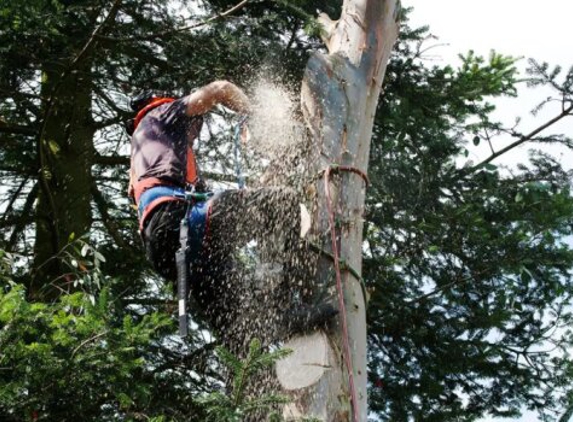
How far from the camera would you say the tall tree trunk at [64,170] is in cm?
759

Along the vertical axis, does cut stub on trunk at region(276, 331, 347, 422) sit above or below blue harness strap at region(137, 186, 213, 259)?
below

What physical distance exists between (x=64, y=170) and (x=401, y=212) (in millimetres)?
3105

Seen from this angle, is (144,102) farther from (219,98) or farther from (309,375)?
(309,375)

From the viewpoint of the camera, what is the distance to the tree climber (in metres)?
4.91

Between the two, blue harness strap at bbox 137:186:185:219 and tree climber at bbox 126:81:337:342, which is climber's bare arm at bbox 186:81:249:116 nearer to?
tree climber at bbox 126:81:337:342

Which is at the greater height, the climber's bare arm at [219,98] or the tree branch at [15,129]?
the tree branch at [15,129]

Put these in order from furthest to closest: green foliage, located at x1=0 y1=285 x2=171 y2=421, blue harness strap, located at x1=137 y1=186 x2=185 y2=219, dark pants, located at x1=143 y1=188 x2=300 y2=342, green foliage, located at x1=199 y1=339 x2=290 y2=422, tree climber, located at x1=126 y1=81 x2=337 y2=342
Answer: blue harness strap, located at x1=137 y1=186 x2=185 y2=219, tree climber, located at x1=126 y1=81 x2=337 y2=342, dark pants, located at x1=143 y1=188 x2=300 y2=342, green foliage, located at x1=0 y1=285 x2=171 y2=421, green foliage, located at x1=199 y1=339 x2=290 y2=422

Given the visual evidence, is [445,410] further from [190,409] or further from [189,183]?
[189,183]

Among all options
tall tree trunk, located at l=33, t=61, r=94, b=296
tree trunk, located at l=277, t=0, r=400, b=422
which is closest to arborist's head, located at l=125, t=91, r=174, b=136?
tree trunk, located at l=277, t=0, r=400, b=422

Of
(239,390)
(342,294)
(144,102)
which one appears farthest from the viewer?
(144,102)

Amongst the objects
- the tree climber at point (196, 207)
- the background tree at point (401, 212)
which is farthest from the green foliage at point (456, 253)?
the tree climber at point (196, 207)

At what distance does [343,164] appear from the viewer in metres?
4.52

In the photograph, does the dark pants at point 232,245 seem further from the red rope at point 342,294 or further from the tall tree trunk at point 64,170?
the tall tree trunk at point 64,170

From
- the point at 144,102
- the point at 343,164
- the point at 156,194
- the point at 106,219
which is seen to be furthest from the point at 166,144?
the point at 106,219
